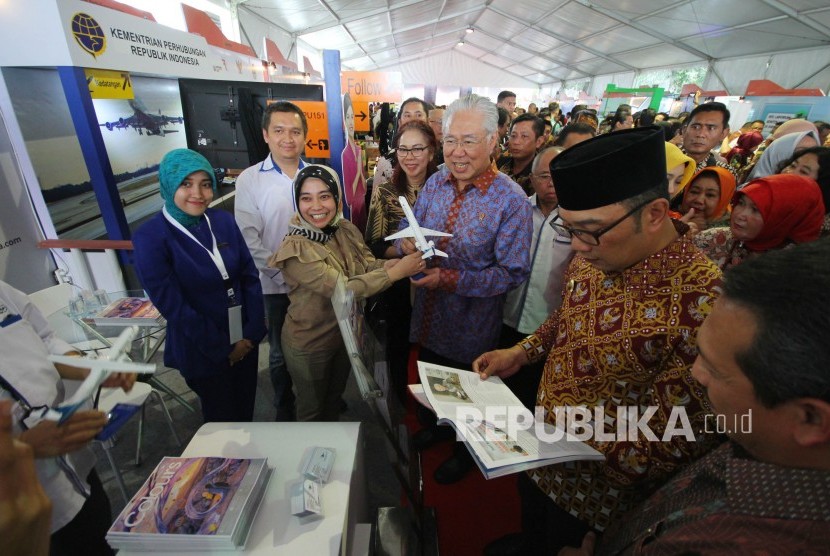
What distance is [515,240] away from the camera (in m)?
1.68

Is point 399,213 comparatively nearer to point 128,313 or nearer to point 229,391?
point 229,391

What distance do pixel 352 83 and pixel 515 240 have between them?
4587mm

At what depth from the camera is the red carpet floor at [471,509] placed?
1764mm

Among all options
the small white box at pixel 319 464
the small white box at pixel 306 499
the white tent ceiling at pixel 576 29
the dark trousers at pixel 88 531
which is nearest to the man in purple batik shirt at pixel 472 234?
the small white box at pixel 319 464

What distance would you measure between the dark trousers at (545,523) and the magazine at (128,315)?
2.18m

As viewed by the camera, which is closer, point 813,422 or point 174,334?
point 813,422

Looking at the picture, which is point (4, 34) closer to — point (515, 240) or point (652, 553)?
point (515, 240)

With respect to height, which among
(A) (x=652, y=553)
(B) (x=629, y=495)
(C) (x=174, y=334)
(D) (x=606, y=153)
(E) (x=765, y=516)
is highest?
(D) (x=606, y=153)

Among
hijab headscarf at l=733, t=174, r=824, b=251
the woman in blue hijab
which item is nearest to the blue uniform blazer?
the woman in blue hijab

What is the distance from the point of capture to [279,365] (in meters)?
2.39

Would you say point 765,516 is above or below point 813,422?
below

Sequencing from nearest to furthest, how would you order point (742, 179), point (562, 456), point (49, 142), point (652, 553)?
point (652, 553) < point (562, 456) < point (49, 142) < point (742, 179)

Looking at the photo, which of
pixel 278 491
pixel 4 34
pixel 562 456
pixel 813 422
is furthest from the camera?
pixel 4 34

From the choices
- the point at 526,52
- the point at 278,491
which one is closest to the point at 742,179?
the point at 278,491
